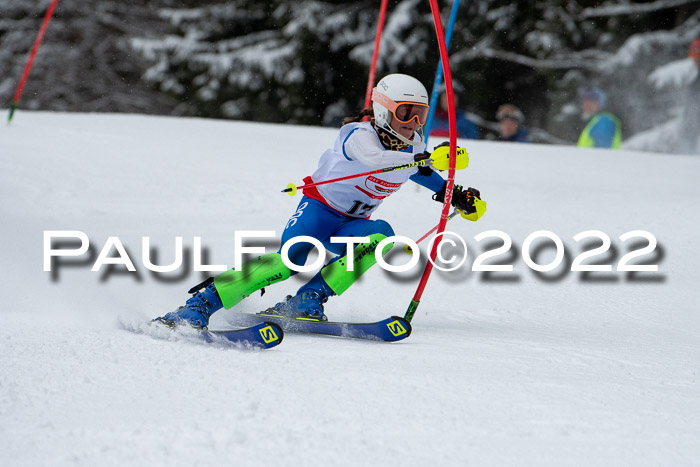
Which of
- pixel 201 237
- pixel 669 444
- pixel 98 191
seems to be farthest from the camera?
pixel 98 191

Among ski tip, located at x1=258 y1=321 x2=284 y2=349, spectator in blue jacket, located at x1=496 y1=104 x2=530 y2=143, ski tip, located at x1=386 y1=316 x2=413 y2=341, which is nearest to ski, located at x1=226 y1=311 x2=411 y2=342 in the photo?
ski tip, located at x1=386 y1=316 x2=413 y2=341

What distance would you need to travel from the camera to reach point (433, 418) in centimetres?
223

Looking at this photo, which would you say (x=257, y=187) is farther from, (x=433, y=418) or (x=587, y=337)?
(x=433, y=418)

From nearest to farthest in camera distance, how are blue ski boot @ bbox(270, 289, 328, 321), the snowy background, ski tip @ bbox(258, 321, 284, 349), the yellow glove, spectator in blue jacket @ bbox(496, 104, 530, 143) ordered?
the snowy background
ski tip @ bbox(258, 321, 284, 349)
the yellow glove
blue ski boot @ bbox(270, 289, 328, 321)
spectator in blue jacket @ bbox(496, 104, 530, 143)

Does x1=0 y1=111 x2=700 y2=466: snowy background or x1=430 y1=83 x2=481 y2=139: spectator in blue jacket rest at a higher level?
x1=430 y1=83 x2=481 y2=139: spectator in blue jacket

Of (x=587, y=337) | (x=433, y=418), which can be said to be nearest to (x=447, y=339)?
(x=587, y=337)

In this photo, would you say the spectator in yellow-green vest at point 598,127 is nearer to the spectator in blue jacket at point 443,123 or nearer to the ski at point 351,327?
the spectator in blue jacket at point 443,123

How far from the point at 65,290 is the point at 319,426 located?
3.25 m

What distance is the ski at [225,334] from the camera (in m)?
3.11

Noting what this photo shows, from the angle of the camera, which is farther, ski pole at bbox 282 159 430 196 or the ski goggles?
the ski goggles

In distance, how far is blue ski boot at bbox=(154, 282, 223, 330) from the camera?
3506 millimetres

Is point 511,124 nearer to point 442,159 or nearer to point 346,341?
point 442,159

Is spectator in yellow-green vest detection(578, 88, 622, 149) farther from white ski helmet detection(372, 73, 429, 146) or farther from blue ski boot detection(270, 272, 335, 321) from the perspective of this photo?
blue ski boot detection(270, 272, 335, 321)

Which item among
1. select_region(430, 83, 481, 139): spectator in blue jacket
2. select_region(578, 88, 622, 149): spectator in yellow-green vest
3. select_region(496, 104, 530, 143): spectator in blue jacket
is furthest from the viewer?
select_region(430, 83, 481, 139): spectator in blue jacket
